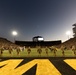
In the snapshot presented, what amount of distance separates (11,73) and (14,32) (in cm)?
6771

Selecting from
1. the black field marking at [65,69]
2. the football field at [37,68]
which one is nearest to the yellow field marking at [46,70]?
the football field at [37,68]

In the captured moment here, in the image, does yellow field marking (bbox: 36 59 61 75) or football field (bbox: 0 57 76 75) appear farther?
football field (bbox: 0 57 76 75)

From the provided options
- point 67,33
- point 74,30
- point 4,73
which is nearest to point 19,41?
point 67,33

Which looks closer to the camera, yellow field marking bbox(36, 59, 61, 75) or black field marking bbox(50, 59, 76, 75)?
yellow field marking bbox(36, 59, 61, 75)

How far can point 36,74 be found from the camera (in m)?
6.87

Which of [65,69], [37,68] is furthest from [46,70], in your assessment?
[65,69]

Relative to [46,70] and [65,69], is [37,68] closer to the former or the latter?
[46,70]

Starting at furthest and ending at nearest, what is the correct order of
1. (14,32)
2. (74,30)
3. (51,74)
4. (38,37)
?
(74,30) < (38,37) < (14,32) < (51,74)

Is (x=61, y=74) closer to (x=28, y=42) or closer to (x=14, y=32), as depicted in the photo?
(x=14, y=32)

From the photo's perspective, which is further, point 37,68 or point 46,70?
point 37,68

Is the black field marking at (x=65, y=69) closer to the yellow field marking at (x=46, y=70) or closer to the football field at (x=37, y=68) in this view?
the football field at (x=37, y=68)

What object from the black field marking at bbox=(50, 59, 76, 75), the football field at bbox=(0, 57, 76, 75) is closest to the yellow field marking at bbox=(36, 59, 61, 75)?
the football field at bbox=(0, 57, 76, 75)

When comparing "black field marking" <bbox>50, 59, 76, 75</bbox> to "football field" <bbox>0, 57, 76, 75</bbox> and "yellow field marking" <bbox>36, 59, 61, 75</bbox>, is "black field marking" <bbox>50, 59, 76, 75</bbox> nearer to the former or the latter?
"football field" <bbox>0, 57, 76, 75</bbox>

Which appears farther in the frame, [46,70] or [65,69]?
[65,69]
